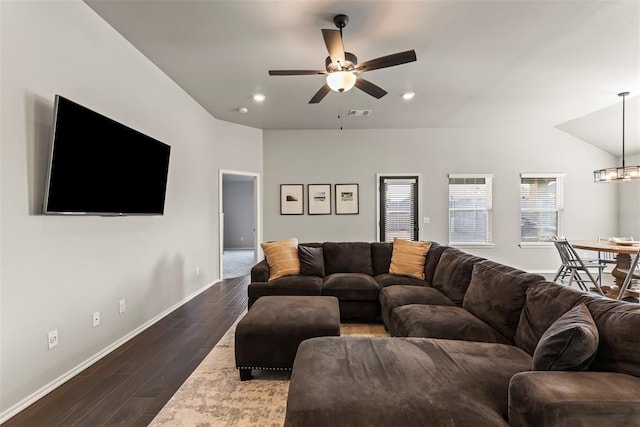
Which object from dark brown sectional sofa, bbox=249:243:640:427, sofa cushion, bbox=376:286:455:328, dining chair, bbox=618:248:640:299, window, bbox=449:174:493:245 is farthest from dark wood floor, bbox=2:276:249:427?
dining chair, bbox=618:248:640:299

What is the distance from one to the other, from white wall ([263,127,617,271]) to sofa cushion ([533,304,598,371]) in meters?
4.79

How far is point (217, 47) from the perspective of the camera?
120 inches

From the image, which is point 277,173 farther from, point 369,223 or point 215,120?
point 369,223

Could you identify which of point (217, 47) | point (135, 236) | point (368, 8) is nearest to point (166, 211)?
point (135, 236)

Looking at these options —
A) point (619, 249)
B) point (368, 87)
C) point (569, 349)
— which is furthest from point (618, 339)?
point (619, 249)

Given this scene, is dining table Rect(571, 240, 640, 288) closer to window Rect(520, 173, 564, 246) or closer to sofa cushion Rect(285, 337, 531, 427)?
window Rect(520, 173, 564, 246)

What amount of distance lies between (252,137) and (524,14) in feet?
15.1

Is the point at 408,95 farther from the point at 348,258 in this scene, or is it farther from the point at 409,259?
the point at 348,258

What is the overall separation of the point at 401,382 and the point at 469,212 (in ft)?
17.9

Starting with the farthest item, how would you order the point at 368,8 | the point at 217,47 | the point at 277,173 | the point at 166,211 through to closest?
the point at 277,173
the point at 166,211
the point at 217,47
the point at 368,8

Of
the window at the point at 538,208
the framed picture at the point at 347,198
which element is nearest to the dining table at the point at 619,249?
the window at the point at 538,208

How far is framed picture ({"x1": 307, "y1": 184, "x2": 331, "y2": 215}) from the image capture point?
20.2 feet

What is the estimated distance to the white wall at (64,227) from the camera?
1.90 meters

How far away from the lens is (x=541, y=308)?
1824 millimetres
